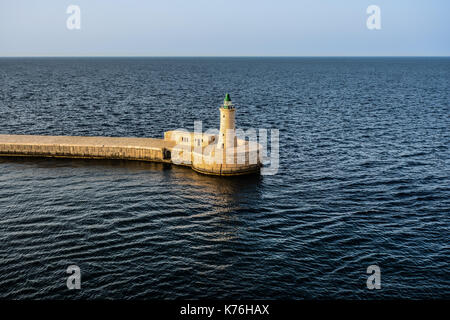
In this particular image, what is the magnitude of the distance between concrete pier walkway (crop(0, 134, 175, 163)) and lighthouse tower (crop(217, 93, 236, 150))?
8.67 metres

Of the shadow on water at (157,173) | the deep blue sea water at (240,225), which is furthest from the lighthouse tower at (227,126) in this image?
the deep blue sea water at (240,225)

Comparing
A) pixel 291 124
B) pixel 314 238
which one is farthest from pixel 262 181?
pixel 291 124

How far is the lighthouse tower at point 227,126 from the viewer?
196ft

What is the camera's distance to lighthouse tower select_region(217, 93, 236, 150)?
2349 inches

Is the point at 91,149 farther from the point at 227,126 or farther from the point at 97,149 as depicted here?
the point at 227,126

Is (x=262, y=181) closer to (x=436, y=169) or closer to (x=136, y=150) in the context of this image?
(x=136, y=150)

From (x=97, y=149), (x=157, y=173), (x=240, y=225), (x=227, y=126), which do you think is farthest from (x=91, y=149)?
(x=240, y=225)

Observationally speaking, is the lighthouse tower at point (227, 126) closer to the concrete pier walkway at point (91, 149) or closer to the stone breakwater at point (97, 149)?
the stone breakwater at point (97, 149)

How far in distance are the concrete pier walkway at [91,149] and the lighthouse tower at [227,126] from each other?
8670 millimetres

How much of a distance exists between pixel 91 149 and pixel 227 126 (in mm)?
21890

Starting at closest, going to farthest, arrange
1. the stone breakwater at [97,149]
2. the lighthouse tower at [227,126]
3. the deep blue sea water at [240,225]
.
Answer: the deep blue sea water at [240,225], the lighthouse tower at [227,126], the stone breakwater at [97,149]

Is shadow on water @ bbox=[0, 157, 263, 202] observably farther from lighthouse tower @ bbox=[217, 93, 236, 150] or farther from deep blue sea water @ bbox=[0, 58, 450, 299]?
lighthouse tower @ bbox=[217, 93, 236, 150]

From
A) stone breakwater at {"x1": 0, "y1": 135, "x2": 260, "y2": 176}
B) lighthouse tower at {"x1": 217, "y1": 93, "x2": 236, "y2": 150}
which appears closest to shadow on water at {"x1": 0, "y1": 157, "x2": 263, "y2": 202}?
stone breakwater at {"x1": 0, "y1": 135, "x2": 260, "y2": 176}
